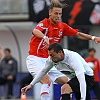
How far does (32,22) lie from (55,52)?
10.5 meters

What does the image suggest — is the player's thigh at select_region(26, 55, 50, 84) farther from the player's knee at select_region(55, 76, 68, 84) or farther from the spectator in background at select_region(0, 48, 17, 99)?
the spectator in background at select_region(0, 48, 17, 99)

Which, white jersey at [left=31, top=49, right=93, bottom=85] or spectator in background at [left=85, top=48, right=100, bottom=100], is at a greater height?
white jersey at [left=31, top=49, right=93, bottom=85]

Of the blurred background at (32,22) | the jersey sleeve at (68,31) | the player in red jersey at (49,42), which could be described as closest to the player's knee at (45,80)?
the player in red jersey at (49,42)

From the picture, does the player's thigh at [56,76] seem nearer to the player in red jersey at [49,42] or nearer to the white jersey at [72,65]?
the player in red jersey at [49,42]

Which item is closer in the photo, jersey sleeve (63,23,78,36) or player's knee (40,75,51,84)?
player's knee (40,75,51,84)

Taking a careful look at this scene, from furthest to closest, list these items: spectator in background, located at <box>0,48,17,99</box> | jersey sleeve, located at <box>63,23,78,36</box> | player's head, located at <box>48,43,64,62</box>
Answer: spectator in background, located at <box>0,48,17,99</box> < jersey sleeve, located at <box>63,23,78,36</box> < player's head, located at <box>48,43,64,62</box>

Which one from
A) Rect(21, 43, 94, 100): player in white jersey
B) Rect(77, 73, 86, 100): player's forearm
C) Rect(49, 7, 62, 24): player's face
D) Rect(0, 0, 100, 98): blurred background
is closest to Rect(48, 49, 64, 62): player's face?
Rect(21, 43, 94, 100): player in white jersey

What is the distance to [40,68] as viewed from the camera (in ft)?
32.0

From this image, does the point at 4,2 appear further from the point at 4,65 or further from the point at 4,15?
the point at 4,65

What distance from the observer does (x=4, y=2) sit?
1938cm

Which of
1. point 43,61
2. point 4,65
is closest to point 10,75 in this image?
point 4,65

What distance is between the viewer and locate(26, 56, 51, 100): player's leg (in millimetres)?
9586

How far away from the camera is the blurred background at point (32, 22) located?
58.1 feet

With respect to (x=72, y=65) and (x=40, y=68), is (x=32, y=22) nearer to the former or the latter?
(x=40, y=68)
